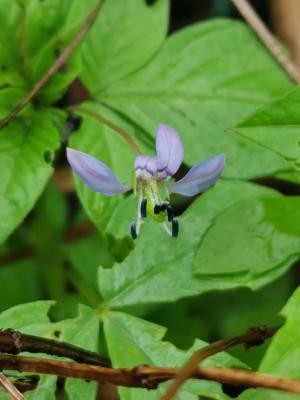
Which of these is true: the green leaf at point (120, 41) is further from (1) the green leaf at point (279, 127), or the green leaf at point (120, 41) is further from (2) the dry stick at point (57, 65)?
(1) the green leaf at point (279, 127)

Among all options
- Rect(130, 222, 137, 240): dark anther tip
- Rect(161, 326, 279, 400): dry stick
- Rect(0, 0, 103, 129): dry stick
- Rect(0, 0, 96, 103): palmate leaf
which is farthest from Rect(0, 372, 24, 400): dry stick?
Rect(0, 0, 96, 103): palmate leaf

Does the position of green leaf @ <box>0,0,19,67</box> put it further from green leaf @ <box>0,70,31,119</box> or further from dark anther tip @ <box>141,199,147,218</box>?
dark anther tip @ <box>141,199,147,218</box>

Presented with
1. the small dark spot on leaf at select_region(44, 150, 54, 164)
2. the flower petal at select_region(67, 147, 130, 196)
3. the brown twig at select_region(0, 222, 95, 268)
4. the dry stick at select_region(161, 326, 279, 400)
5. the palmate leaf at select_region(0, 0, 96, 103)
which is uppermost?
the palmate leaf at select_region(0, 0, 96, 103)

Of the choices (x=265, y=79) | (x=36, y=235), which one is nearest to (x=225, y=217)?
(x=265, y=79)

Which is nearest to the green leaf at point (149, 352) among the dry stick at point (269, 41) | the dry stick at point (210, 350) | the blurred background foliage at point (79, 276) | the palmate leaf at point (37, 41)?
the dry stick at point (210, 350)

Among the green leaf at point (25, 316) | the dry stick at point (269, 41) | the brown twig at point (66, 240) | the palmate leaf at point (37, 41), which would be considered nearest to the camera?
the green leaf at point (25, 316)

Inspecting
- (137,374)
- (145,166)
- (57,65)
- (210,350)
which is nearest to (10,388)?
(137,374)

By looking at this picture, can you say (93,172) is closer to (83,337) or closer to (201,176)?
(201,176)

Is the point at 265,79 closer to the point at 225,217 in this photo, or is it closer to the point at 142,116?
the point at 142,116
